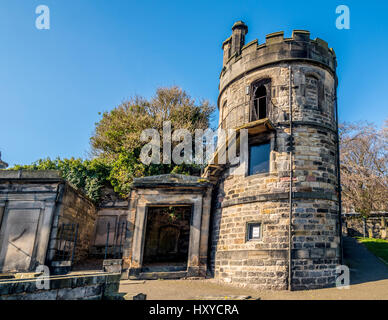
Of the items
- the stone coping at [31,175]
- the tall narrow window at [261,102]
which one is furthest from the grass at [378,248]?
the stone coping at [31,175]

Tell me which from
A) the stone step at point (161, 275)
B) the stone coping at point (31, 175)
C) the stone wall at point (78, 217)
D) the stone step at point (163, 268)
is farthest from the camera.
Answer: the stone coping at point (31, 175)

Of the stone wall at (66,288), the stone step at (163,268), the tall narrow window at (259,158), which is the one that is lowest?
the stone step at (163,268)

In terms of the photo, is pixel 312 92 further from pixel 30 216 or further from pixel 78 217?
pixel 30 216

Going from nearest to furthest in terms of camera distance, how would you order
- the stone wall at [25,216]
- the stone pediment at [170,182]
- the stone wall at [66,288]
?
1. the stone wall at [66,288]
2. the stone wall at [25,216]
3. the stone pediment at [170,182]

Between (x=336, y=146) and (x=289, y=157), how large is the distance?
7.73 ft

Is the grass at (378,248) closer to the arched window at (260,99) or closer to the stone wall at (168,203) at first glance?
the stone wall at (168,203)

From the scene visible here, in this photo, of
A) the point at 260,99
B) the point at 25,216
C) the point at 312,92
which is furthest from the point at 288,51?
the point at 25,216

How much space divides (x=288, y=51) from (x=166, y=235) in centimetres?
1127

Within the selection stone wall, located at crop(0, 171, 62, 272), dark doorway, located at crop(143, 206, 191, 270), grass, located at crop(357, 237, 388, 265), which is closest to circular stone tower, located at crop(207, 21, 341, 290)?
grass, located at crop(357, 237, 388, 265)

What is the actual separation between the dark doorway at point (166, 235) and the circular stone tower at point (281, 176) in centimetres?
451

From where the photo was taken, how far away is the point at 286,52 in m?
12.0

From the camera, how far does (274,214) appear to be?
10.2 metres

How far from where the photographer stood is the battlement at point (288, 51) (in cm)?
1191
